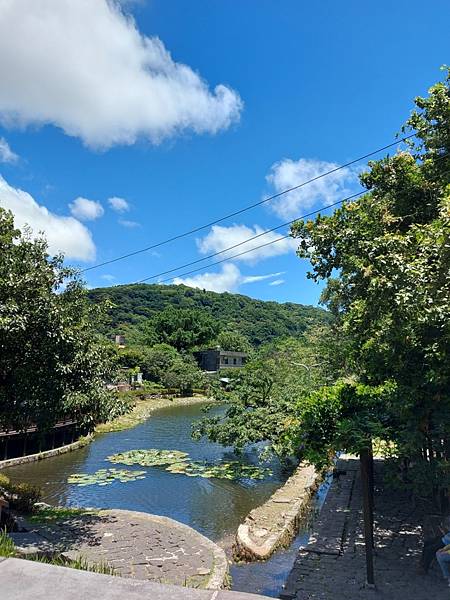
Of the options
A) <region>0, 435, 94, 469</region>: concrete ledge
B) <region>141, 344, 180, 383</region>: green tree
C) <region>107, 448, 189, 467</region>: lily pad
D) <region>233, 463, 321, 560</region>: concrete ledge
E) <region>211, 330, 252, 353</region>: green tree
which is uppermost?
<region>211, 330, 252, 353</region>: green tree

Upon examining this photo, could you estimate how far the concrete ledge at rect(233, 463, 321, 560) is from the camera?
9.57 metres

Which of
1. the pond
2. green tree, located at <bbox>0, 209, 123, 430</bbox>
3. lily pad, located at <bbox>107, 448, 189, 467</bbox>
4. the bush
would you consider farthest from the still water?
green tree, located at <bbox>0, 209, 123, 430</bbox>

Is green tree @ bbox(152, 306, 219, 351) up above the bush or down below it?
above

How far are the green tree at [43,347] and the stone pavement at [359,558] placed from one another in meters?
5.14

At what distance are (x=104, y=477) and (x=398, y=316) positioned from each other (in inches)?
563

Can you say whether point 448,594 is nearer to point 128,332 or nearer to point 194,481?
point 194,481

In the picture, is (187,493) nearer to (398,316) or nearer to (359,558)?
(359,558)

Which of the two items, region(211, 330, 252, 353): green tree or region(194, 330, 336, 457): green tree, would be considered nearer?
region(194, 330, 336, 457): green tree

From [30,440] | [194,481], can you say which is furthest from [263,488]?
[30,440]

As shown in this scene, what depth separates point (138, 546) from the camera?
917 centimetres

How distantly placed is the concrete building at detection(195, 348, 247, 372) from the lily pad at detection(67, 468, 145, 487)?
4677 centimetres

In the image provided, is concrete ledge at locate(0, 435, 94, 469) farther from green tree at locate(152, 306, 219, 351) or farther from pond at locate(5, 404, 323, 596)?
green tree at locate(152, 306, 219, 351)

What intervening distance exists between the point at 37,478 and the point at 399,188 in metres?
16.4

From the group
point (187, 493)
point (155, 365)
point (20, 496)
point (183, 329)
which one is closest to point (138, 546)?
point (20, 496)
